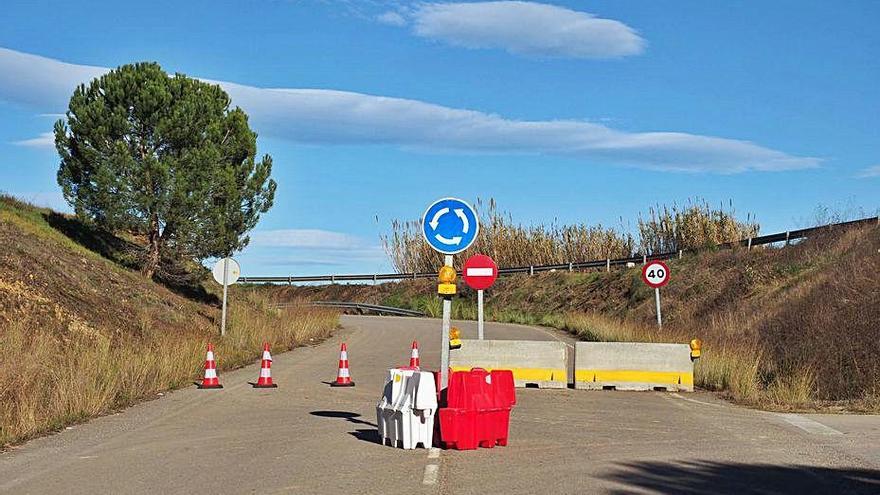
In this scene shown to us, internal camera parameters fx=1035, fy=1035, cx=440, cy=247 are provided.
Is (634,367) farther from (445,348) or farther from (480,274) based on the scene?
(445,348)

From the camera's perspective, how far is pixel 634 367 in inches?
765

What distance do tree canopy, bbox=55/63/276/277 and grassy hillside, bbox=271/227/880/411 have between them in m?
14.3

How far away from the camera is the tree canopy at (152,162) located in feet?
117

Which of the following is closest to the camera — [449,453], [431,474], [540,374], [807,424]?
[431,474]

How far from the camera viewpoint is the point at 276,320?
36.0 m

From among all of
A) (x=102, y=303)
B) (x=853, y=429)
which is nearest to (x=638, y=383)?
(x=853, y=429)

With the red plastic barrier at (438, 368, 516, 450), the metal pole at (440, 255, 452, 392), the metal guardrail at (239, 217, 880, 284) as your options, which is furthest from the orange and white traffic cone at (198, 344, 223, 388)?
the metal guardrail at (239, 217, 880, 284)

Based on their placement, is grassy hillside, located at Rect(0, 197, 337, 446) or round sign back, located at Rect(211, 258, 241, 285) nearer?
grassy hillside, located at Rect(0, 197, 337, 446)

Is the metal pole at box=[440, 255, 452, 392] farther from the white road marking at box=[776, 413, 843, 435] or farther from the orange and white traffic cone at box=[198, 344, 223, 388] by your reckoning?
the orange and white traffic cone at box=[198, 344, 223, 388]

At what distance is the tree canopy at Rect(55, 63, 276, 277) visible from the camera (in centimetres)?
3559

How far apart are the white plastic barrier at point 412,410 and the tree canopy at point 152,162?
84.1 ft

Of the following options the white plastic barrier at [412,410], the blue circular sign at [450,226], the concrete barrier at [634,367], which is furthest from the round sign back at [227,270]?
the white plastic barrier at [412,410]

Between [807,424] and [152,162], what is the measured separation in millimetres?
26689

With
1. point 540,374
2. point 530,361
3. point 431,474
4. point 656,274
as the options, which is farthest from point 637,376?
point 431,474
